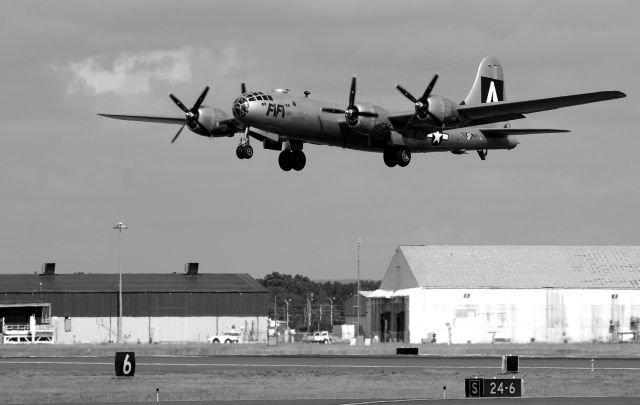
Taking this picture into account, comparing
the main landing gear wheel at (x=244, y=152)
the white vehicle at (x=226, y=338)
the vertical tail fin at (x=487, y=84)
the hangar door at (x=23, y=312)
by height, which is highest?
the vertical tail fin at (x=487, y=84)

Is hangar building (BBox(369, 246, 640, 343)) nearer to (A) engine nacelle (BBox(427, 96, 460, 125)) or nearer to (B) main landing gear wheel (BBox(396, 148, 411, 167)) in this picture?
(B) main landing gear wheel (BBox(396, 148, 411, 167))

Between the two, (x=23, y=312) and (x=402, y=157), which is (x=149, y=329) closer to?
(x=23, y=312)

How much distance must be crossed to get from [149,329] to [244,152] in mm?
89757

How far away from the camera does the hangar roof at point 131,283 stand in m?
154

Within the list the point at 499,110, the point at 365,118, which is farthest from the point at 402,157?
the point at 499,110

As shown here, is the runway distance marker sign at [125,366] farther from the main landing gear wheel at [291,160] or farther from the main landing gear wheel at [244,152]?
the main landing gear wheel at [244,152]

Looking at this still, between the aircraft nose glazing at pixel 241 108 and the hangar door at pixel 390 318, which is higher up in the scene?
the aircraft nose glazing at pixel 241 108

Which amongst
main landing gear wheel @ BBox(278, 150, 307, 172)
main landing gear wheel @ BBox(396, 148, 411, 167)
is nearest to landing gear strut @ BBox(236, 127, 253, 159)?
main landing gear wheel @ BBox(278, 150, 307, 172)

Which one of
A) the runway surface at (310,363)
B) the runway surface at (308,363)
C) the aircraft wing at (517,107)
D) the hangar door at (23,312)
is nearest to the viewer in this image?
the aircraft wing at (517,107)

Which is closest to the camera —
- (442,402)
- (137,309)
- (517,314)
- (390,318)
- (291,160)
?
(442,402)

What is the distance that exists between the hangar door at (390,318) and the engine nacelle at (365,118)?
6137 centimetres

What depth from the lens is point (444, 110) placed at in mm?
69438

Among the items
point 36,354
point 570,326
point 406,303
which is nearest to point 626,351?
point 570,326

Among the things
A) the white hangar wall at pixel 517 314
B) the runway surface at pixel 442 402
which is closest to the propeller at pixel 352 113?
the runway surface at pixel 442 402
